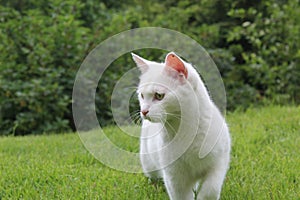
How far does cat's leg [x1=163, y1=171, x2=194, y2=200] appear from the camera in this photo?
262 cm

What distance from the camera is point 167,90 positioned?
2.40 m

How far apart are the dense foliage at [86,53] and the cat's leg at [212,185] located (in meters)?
3.36

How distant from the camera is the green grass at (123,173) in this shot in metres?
2.99

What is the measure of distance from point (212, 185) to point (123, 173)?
112 centimetres

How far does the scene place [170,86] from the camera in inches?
95.3

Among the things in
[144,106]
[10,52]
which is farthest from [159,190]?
[10,52]

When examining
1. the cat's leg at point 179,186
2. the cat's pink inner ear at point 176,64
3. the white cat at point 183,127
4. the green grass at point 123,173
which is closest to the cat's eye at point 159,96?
the white cat at point 183,127

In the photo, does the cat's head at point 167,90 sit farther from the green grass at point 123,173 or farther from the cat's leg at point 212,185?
the green grass at point 123,173

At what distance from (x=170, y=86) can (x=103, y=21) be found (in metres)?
4.88

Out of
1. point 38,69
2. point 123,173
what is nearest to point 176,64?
point 123,173

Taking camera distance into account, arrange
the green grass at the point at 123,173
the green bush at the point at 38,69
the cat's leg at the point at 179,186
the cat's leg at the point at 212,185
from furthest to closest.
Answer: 1. the green bush at the point at 38,69
2. the green grass at the point at 123,173
3. the cat's leg at the point at 179,186
4. the cat's leg at the point at 212,185

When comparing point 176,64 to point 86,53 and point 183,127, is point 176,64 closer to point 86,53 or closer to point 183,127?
point 183,127

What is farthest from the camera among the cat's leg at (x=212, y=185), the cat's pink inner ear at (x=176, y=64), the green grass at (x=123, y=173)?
the green grass at (x=123, y=173)

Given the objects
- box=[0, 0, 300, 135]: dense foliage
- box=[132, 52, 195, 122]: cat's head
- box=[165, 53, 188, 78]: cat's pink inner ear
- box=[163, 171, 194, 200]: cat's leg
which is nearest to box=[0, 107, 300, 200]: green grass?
box=[163, 171, 194, 200]: cat's leg
